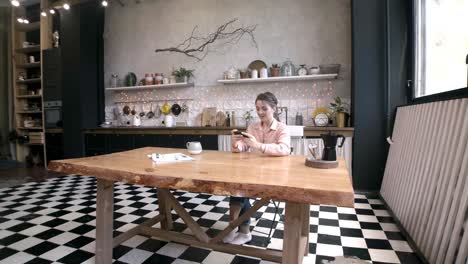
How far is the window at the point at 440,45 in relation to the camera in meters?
2.20

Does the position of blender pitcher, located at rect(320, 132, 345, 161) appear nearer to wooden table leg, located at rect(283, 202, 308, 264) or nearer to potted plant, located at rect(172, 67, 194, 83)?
wooden table leg, located at rect(283, 202, 308, 264)

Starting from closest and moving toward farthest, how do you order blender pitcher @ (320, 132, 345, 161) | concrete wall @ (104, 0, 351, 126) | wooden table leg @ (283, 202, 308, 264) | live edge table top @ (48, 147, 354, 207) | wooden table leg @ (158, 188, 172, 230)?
1. live edge table top @ (48, 147, 354, 207)
2. wooden table leg @ (283, 202, 308, 264)
3. blender pitcher @ (320, 132, 345, 161)
4. wooden table leg @ (158, 188, 172, 230)
5. concrete wall @ (104, 0, 351, 126)

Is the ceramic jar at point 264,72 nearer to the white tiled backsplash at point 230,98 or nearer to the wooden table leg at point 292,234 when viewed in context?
the white tiled backsplash at point 230,98

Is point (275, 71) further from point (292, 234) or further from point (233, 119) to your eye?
point (292, 234)

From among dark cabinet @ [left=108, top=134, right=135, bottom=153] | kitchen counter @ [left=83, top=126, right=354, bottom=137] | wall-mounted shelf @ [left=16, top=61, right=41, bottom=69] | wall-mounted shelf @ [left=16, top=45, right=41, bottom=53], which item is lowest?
dark cabinet @ [left=108, top=134, right=135, bottom=153]

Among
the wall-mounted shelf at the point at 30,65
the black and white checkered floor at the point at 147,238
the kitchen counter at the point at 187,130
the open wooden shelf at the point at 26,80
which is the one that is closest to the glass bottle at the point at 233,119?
the kitchen counter at the point at 187,130

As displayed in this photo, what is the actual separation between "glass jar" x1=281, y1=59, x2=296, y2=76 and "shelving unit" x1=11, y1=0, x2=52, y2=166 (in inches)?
228

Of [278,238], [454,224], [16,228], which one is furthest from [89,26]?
[454,224]

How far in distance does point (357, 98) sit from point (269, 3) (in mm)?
2573

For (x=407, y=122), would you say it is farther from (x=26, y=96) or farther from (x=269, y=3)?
(x=26, y=96)

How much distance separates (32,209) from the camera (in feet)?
10.7

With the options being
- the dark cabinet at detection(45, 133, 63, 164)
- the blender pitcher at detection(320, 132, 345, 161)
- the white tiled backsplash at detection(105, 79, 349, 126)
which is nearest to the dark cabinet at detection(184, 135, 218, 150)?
the white tiled backsplash at detection(105, 79, 349, 126)

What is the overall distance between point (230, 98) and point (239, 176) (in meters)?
4.03

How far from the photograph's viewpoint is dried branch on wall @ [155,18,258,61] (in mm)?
5148
